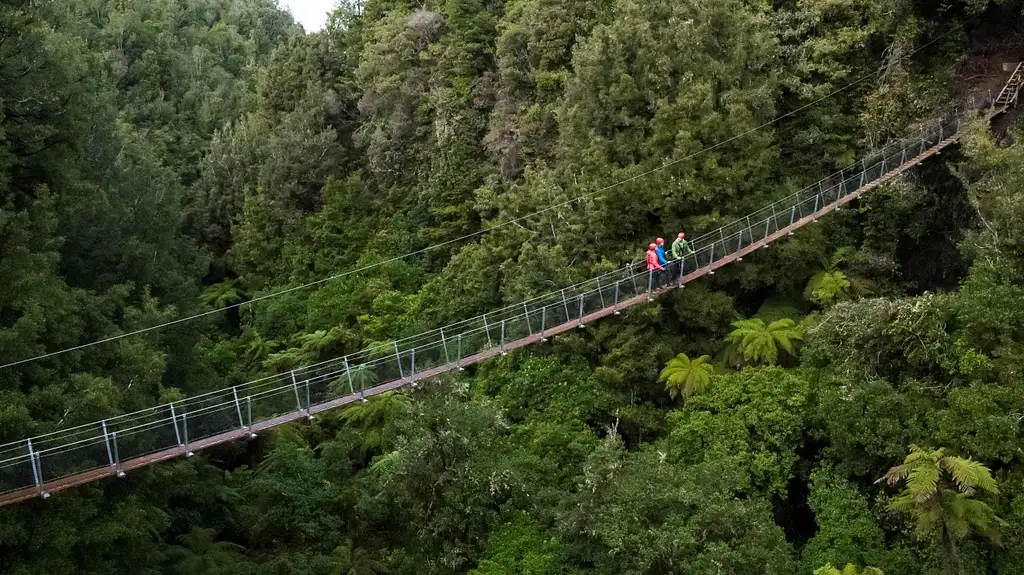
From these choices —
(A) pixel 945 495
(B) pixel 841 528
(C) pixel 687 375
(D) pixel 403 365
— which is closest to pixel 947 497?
(A) pixel 945 495

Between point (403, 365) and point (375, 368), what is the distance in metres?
0.64

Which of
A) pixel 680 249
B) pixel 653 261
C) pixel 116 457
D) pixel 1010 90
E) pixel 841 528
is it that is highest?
pixel 1010 90

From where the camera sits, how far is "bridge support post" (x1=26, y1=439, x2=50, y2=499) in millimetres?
13117

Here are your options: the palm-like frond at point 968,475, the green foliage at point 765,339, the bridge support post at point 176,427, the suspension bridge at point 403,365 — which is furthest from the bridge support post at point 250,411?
the palm-like frond at point 968,475

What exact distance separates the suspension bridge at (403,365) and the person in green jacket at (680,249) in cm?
17

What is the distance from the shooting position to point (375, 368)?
53.2 feet

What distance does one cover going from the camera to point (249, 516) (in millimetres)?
20828

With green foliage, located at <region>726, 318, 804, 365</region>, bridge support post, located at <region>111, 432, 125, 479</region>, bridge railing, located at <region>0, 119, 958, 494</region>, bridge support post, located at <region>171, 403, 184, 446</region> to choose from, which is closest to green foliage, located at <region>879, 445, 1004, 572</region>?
green foliage, located at <region>726, 318, 804, 365</region>

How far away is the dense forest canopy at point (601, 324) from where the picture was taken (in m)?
14.8

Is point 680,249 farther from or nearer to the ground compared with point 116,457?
farther from the ground

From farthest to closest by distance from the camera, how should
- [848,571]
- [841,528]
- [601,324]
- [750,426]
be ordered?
[601,324] → [750,426] → [841,528] → [848,571]

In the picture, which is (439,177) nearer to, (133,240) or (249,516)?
(133,240)

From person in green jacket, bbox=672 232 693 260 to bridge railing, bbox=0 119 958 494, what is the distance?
15 cm

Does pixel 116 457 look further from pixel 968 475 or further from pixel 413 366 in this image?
pixel 968 475
